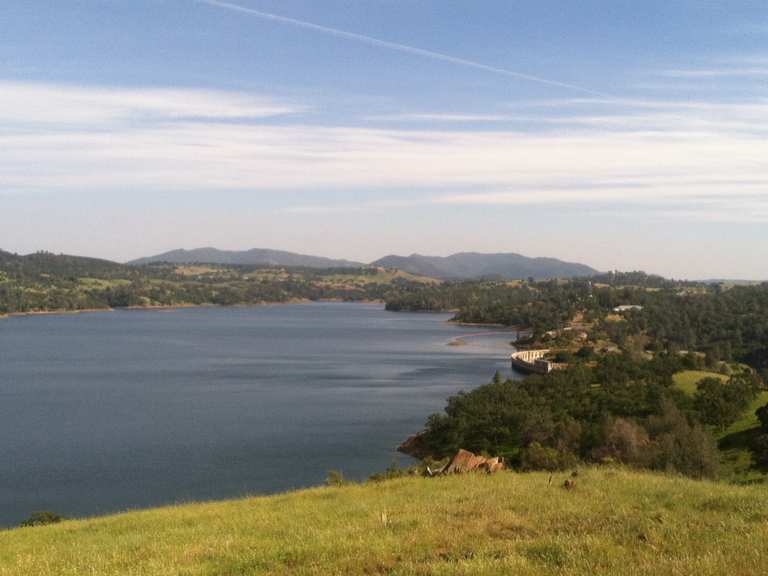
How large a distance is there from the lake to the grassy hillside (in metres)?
21.1

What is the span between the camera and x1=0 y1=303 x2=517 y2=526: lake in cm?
3862

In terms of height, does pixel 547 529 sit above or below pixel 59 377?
above

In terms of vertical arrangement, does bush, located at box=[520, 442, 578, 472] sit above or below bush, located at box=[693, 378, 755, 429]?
above

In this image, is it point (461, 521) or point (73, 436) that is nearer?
point (461, 521)

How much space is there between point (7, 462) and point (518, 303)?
145m

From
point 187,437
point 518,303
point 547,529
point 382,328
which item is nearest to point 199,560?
point 547,529

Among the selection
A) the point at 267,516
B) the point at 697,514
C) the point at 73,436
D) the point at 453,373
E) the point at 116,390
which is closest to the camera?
the point at 697,514

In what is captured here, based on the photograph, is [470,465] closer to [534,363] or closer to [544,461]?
[544,461]

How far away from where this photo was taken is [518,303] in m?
177

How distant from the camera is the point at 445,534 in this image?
1012cm

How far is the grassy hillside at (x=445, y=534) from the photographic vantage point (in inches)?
322

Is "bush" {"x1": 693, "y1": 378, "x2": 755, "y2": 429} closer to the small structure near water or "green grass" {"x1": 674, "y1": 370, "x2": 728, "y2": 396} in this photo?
"green grass" {"x1": 674, "y1": 370, "x2": 728, "y2": 396}

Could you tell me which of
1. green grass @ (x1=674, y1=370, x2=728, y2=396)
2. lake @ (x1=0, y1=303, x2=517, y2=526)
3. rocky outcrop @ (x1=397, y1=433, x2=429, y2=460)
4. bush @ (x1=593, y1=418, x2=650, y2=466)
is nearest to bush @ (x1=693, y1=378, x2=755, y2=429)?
green grass @ (x1=674, y1=370, x2=728, y2=396)

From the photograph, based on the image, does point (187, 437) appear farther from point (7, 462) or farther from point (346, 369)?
point (346, 369)
